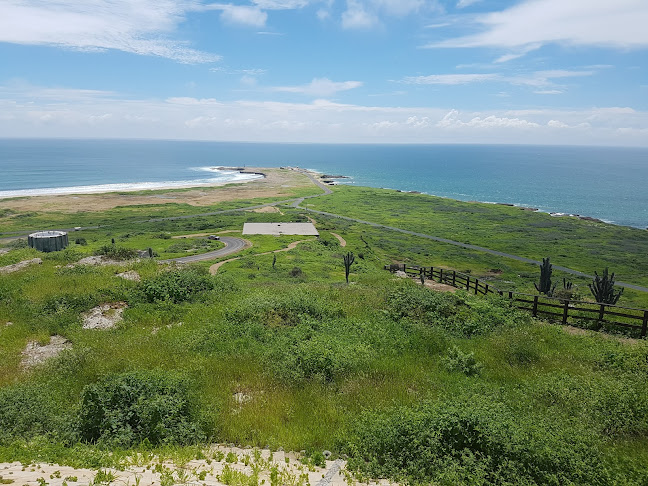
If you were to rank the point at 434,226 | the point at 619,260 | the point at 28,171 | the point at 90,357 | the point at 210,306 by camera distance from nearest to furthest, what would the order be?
the point at 90,357
the point at 210,306
the point at 619,260
the point at 434,226
the point at 28,171

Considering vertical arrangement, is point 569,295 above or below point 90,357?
below

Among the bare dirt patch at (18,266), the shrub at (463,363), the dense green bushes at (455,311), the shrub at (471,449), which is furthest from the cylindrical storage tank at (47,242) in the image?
the shrub at (471,449)

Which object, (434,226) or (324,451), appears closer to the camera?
(324,451)

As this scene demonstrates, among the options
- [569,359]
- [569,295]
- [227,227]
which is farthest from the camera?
[227,227]

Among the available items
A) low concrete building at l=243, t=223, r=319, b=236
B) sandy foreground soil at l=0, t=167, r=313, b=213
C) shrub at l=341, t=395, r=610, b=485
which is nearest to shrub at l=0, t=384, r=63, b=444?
shrub at l=341, t=395, r=610, b=485

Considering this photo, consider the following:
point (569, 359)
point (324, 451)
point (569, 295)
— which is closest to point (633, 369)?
point (569, 359)

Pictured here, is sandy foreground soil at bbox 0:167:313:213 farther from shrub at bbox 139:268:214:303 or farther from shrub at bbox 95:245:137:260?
shrub at bbox 139:268:214:303

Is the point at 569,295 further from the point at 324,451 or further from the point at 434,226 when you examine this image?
the point at 434,226

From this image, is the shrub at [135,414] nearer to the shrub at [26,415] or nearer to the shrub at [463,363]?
the shrub at [26,415]
